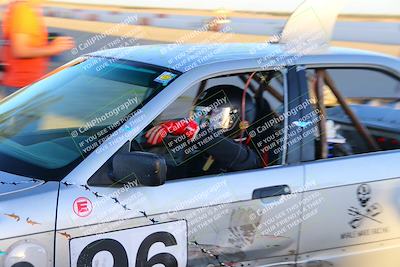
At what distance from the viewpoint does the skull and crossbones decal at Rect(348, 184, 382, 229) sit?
3266 millimetres

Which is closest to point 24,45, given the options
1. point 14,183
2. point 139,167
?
point 14,183

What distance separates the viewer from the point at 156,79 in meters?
3.09

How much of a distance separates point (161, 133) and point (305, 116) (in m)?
0.78

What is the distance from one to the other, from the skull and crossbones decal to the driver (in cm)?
55

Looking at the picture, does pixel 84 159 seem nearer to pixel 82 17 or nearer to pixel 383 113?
pixel 383 113

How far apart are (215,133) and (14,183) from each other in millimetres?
1074

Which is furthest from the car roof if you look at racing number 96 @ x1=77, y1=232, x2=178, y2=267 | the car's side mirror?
racing number 96 @ x1=77, y1=232, x2=178, y2=267

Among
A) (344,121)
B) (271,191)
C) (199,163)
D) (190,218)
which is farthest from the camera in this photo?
(344,121)

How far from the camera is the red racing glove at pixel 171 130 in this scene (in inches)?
120

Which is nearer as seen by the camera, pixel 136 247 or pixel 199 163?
pixel 136 247

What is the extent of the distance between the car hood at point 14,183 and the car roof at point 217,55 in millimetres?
909

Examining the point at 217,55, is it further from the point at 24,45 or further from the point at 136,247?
the point at 24,45

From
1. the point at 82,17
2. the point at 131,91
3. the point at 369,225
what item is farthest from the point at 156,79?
the point at 82,17

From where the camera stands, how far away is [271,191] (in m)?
3.07
